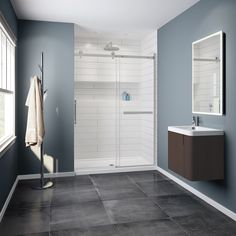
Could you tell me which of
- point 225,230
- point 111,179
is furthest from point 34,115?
point 225,230

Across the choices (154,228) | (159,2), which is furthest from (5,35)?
(154,228)

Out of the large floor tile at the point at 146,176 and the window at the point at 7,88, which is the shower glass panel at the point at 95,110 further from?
the window at the point at 7,88

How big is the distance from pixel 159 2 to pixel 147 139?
9.13 ft

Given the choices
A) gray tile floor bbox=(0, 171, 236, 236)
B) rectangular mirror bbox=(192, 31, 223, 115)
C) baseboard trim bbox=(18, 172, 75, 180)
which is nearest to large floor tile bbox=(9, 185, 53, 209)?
gray tile floor bbox=(0, 171, 236, 236)

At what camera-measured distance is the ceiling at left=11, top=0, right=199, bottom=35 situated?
3.85 metres

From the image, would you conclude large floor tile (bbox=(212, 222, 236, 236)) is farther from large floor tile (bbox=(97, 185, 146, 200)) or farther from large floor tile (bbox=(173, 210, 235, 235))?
large floor tile (bbox=(97, 185, 146, 200))

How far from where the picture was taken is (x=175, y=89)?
14.9ft

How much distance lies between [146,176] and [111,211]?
65.5 inches

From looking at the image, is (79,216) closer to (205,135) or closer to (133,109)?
(205,135)

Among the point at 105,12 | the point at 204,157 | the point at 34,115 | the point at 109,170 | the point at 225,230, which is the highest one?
the point at 105,12

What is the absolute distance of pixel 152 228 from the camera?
2.85 meters

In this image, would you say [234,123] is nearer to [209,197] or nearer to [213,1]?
[209,197]

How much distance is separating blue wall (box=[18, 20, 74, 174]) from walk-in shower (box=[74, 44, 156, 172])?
39.4 inches

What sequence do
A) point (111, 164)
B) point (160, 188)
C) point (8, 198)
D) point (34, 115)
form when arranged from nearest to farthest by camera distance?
point (8, 198), point (34, 115), point (160, 188), point (111, 164)
